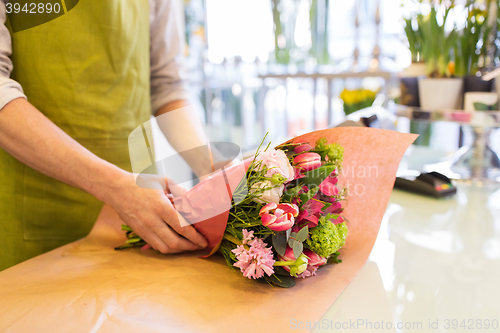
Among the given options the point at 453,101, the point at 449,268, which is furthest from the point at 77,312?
the point at 453,101

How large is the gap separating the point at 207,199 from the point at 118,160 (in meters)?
0.42

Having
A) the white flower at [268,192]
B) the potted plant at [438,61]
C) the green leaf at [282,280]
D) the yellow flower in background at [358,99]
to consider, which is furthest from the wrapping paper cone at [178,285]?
the yellow flower in background at [358,99]

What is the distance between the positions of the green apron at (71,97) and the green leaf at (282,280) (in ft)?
1.67

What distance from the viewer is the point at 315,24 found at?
13.2 ft

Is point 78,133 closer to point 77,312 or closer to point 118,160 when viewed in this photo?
point 118,160

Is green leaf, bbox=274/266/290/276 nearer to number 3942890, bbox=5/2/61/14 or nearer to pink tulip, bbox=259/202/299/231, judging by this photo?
pink tulip, bbox=259/202/299/231

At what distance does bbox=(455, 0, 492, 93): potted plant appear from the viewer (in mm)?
1105

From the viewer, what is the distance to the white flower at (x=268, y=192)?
49 cm

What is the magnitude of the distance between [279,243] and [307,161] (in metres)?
0.13

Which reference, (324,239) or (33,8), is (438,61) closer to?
(324,239)

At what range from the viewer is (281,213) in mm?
462

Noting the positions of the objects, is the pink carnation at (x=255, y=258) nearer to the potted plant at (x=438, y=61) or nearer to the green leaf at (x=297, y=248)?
the green leaf at (x=297, y=248)

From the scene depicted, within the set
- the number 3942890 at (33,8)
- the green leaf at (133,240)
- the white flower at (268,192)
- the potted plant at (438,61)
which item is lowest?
the green leaf at (133,240)

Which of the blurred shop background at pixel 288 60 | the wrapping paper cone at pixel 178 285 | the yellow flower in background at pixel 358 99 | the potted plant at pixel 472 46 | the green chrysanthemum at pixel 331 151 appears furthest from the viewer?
the blurred shop background at pixel 288 60
